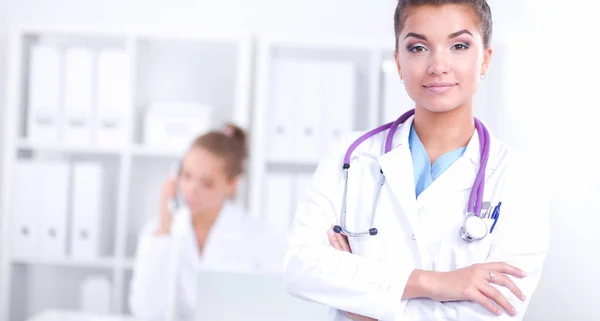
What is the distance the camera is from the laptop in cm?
169

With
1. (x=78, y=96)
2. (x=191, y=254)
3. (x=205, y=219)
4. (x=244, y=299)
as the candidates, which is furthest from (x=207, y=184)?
(x=244, y=299)

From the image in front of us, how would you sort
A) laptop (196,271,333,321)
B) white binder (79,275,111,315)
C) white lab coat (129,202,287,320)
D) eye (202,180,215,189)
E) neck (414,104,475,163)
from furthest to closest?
1. white binder (79,275,111,315)
2. eye (202,180,215,189)
3. white lab coat (129,202,287,320)
4. laptop (196,271,333,321)
5. neck (414,104,475,163)

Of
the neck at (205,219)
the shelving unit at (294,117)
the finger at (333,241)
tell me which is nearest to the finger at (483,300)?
the finger at (333,241)

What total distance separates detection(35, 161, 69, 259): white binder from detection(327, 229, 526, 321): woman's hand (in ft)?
7.47

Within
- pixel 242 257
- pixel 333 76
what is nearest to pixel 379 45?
pixel 333 76

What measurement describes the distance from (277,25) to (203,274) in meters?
2.25

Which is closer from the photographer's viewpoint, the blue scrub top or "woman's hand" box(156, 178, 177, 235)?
the blue scrub top

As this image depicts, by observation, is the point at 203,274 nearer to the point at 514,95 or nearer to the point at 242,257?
the point at 242,257

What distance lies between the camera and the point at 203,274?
1.68m

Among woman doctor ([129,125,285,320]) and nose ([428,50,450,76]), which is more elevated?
nose ([428,50,450,76])

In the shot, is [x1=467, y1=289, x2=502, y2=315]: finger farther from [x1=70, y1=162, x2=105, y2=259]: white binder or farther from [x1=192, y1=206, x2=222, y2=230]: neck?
[x1=70, y1=162, x2=105, y2=259]: white binder

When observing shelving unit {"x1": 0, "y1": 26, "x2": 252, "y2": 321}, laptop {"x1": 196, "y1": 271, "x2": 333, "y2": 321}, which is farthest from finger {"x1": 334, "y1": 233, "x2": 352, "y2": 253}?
shelving unit {"x1": 0, "y1": 26, "x2": 252, "y2": 321}

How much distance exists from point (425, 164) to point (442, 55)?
22 centimetres

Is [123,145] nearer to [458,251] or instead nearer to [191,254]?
[191,254]
